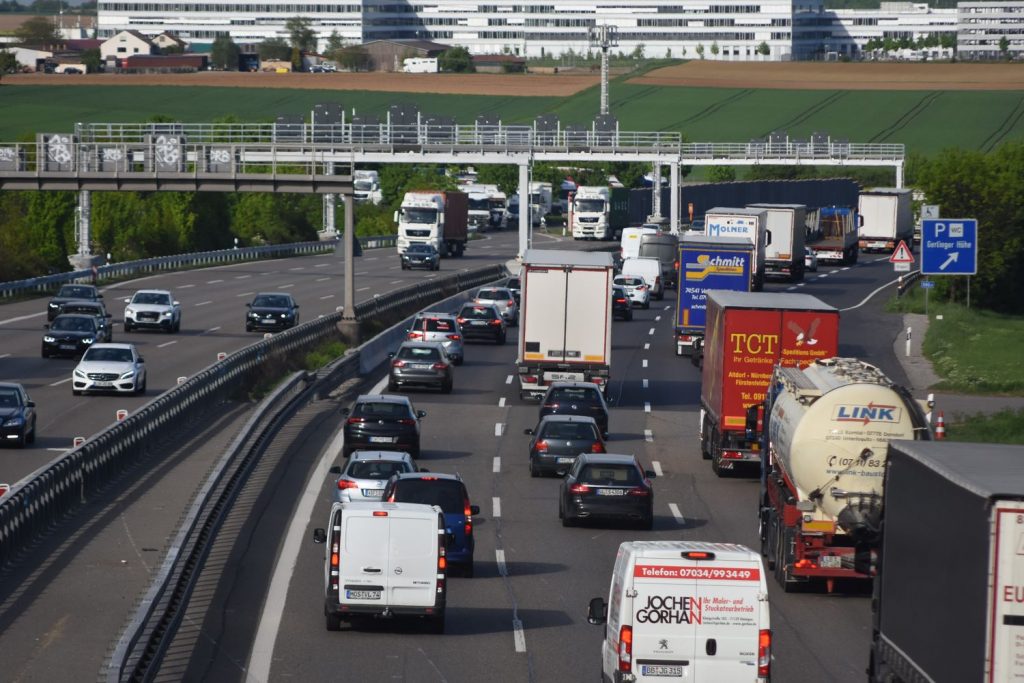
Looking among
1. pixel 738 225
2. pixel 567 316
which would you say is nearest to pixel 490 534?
pixel 567 316

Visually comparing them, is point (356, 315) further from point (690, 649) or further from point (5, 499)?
point (690, 649)

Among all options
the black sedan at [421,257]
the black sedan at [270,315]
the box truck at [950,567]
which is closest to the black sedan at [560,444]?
the box truck at [950,567]

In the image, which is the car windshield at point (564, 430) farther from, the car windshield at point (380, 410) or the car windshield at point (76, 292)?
the car windshield at point (76, 292)

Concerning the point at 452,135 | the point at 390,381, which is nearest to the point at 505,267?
the point at 452,135

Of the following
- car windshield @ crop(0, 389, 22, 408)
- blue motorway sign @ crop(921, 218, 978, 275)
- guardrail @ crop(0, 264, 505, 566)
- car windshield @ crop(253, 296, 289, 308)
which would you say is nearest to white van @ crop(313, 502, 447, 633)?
guardrail @ crop(0, 264, 505, 566)

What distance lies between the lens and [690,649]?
15484 millimetres

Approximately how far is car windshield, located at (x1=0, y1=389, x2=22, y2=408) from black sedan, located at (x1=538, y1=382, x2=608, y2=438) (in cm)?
1155

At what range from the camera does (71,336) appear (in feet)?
163

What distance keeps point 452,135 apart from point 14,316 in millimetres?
31811

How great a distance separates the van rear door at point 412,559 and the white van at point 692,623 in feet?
14.8

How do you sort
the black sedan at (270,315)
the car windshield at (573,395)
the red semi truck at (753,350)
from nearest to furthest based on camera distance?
the red semi truck at (753,350), the car windshield at (573,395), the black sedan at (270,315)

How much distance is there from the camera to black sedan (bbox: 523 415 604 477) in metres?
33.5

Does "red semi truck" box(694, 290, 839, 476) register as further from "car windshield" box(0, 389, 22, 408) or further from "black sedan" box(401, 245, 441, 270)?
"black sedan" box(401, 245, 441, 270)

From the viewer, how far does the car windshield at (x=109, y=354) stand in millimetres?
42594
